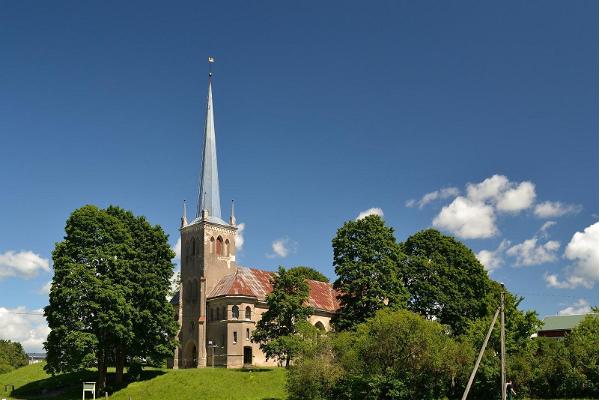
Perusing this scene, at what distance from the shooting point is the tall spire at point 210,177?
7538 cm

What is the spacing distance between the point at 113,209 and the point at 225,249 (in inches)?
744

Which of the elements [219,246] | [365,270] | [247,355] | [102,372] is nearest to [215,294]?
[219,246]

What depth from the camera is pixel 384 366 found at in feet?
133

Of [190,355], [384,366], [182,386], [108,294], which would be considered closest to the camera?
[384,366]

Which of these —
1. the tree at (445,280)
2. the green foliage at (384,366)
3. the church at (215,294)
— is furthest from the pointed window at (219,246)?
the green foliage at (384,366)

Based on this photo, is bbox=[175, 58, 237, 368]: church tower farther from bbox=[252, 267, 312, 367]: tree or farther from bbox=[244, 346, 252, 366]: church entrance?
bbox=[252, 267, 312, 367]: tree

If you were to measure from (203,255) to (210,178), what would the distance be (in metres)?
10.4

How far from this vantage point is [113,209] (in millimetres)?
57469

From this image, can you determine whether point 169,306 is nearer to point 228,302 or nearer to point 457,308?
point 228,302

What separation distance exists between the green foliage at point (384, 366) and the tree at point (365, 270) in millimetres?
11663

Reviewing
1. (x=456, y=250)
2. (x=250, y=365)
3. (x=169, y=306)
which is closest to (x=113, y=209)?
(x=169, y=306)

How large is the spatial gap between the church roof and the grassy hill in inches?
483

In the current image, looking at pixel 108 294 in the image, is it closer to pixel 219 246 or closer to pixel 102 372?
pixel 102 372

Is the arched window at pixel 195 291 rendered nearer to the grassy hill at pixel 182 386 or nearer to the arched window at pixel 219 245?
the arched window at pixel 219 245
